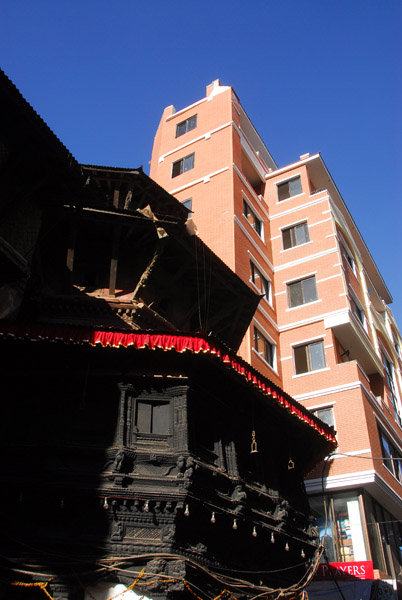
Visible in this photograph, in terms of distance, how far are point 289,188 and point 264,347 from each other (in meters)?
11.0

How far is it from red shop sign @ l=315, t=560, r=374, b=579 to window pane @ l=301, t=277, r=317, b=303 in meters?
11.4

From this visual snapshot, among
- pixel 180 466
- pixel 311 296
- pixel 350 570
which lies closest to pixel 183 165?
pixel 311 296

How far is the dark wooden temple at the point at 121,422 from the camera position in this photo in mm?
10203

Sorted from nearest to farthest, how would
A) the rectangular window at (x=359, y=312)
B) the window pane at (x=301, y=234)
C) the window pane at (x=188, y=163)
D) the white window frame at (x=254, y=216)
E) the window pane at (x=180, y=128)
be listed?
1. the rectangular window at (x=359, y=312)
2. the white window frame at (x=254, y=216)
3. the window pane at (x=301, y=234)
4. the window pane at (x=188, y=163)
5. the window pane at (x=180, y=128)

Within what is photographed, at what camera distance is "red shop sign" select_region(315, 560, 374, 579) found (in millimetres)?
16734

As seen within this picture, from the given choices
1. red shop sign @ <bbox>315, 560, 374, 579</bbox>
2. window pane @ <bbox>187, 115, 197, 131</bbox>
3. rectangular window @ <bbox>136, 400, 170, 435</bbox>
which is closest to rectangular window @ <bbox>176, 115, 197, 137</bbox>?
window pane @ <bbox>187, 115, 197, 131</bbox>

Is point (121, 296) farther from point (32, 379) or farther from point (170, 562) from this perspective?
point (170, 562)

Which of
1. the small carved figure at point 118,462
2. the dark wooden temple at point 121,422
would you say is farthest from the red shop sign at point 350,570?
the small carved figure at point 118,462

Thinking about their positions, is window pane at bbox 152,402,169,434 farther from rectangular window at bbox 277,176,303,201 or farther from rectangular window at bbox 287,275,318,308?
rectangular window at bbox 277,176,303,201

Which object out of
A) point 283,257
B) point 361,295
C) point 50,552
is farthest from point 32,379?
point 361,295

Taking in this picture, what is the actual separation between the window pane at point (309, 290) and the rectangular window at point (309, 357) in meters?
2.48

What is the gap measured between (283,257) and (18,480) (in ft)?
64.4

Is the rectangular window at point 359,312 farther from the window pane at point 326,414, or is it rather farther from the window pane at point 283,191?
the window pane at point 283,191

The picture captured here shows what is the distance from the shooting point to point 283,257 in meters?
27.6
